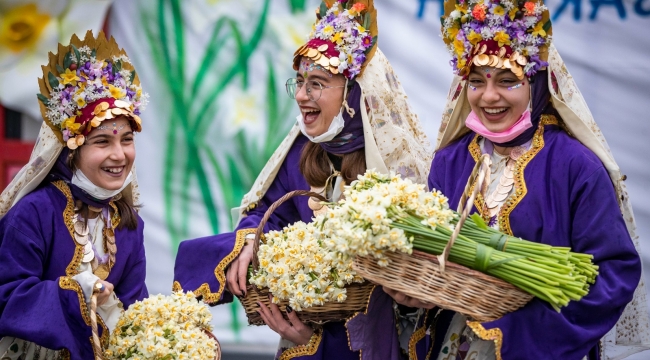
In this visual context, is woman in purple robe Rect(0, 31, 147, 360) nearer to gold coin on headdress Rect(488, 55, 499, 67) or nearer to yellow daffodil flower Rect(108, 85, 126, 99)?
yellow daffodil flower Rect(108, 85, 126, 99)

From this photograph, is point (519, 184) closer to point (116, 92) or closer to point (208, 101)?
point (116, 92)

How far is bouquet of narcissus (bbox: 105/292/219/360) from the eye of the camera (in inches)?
135

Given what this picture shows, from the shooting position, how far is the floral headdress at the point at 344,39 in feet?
13.0

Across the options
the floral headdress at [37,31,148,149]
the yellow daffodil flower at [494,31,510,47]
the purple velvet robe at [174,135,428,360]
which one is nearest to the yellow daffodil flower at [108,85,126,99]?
the floral headdress at [37,31,148,149]

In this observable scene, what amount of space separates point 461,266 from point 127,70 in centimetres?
192

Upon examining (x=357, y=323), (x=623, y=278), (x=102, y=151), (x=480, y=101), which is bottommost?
(x=357, y=323)

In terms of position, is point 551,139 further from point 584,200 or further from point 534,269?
point 534,269

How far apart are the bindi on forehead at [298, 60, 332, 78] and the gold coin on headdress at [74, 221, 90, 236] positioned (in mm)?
1169

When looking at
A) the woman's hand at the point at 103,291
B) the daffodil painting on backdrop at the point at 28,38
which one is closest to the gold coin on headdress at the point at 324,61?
the woman's hand at the point at 103,291

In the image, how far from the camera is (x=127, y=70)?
411 cm

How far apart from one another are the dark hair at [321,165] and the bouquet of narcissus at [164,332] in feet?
2.68

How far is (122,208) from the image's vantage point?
409 cm

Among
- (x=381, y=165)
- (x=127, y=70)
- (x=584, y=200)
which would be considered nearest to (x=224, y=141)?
(x=127, y=70)

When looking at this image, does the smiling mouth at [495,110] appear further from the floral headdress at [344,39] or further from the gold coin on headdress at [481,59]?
the floral headdress at [344,39]
